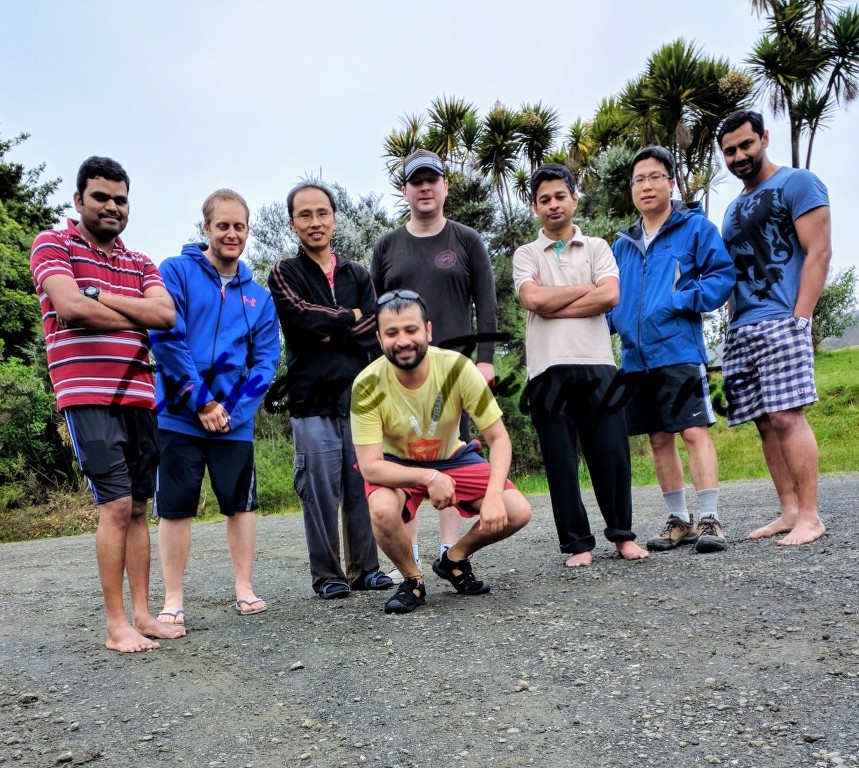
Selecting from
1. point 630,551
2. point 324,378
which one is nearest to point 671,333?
point 630,551

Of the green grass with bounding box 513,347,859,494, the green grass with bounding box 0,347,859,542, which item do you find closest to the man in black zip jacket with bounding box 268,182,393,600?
the green grass with bounding box 0,347,859,542

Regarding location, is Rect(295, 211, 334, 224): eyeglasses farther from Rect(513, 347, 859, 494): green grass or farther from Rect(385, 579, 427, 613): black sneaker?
Rect(513, 347, 859, 494): green grass

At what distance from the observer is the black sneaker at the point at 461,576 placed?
4.19 metres

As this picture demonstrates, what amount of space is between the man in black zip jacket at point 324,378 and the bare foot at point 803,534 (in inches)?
88.8

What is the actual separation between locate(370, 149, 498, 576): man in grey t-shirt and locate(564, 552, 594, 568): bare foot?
0.76 meters

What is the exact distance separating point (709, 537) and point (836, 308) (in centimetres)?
3071

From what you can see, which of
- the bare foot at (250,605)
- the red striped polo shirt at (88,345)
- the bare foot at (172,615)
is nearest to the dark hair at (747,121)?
the red striped polo shirt at (88,345)

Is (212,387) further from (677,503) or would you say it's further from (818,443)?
(818,443)

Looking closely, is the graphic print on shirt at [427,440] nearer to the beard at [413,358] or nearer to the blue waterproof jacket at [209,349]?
the beard at [413,358]

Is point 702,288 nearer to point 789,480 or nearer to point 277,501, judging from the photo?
point 789,480

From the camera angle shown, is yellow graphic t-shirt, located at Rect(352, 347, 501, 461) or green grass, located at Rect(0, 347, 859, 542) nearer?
yellow graphic t-shirt, located at Rect(352, 347, 501, 461)

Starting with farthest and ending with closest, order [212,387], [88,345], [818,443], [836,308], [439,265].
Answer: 1. [836,308]
2. [818,443]
3. [439,265]
4. [212,387]
5. [88,345]

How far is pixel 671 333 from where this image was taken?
4781 millimetres

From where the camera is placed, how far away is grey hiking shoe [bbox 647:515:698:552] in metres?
4.91
